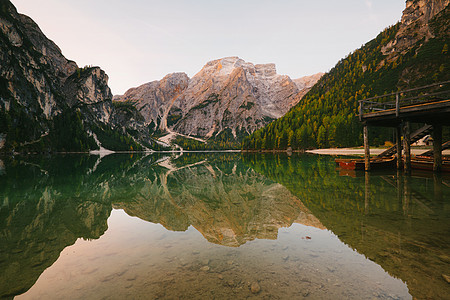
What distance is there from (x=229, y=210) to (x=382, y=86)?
726 feet

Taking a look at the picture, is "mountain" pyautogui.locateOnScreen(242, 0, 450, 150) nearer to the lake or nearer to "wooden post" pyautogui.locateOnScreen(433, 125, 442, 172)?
"wooden post" pyautogui.locateOnScreen(433, 125, 442, 172)

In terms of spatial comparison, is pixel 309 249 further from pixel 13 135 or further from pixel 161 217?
pixel 13 135

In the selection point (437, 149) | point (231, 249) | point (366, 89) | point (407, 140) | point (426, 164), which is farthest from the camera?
point (366, 89)

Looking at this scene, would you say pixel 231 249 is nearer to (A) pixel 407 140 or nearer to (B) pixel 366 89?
(A) pixel 407 140

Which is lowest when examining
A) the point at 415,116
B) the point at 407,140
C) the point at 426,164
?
the point at 426,164

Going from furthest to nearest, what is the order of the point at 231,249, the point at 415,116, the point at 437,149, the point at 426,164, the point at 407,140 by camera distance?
the point at 426,164
the point at 407,140
the point at 437,149
the point at 415,116
the point at 231,249

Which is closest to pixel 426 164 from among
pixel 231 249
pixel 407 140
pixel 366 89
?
pixel 407 140

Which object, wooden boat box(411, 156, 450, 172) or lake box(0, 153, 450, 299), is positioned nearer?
lake box(0, 153, 450, 299)

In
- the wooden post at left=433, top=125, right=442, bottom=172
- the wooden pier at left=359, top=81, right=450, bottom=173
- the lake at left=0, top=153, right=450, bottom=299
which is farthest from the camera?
the wooden post at left=433, top=125, right=442, bottom=172

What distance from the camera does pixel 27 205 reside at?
1448 centimetres

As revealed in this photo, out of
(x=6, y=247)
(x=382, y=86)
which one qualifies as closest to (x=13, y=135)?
(x=6, y=247)

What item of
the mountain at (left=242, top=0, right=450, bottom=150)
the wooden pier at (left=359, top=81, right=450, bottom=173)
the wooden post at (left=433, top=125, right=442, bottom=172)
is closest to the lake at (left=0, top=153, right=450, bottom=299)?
the wooden pier at (left=359, top=81, right=450, bottom=173)

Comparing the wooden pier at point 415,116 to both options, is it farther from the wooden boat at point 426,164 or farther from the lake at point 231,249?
the lake at point 231,249

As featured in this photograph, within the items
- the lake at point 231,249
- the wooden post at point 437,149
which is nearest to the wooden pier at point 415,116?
the wooden post at point 437,149
